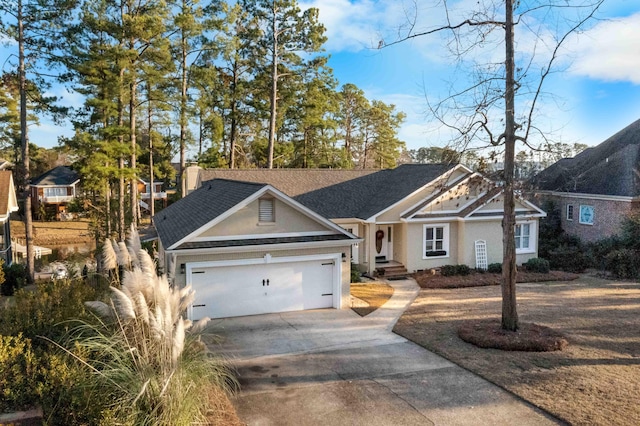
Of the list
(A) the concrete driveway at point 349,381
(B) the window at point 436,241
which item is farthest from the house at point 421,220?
(A) the concrete driveway at point 349,381

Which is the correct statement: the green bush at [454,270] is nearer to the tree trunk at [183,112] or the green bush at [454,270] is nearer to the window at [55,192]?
the tree trunk at [183,112]

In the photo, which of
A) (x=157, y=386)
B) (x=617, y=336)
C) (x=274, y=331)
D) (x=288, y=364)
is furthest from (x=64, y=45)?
(x=617, y=336)

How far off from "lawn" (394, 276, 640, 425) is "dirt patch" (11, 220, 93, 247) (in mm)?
30891

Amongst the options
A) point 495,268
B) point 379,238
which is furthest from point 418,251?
point 495,268

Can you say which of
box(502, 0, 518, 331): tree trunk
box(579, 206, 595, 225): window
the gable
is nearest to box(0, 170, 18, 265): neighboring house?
the gable

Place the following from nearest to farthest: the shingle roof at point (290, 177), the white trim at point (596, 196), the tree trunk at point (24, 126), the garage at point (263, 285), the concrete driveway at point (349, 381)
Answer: the concrete driveway at point (349, 381)
the garage at point (263, 285)
the tree trunk at point (24, 126)
the shingle roof at point (290, 177)
the white trim at point (596, 196)

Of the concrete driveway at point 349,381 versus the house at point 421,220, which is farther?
the house at point 421,220

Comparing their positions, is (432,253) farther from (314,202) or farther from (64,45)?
(64,45)

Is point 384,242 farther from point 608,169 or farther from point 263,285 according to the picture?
point 608,169

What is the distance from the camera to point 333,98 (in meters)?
37.2

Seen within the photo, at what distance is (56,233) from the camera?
42125mm

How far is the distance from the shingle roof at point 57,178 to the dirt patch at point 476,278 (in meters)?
44.4

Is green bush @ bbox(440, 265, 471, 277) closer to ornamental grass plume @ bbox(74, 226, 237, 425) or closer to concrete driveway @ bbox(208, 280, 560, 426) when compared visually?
concrete driveway @ bbox(208, 280, 560, 426)

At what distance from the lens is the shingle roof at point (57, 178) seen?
165 ft
